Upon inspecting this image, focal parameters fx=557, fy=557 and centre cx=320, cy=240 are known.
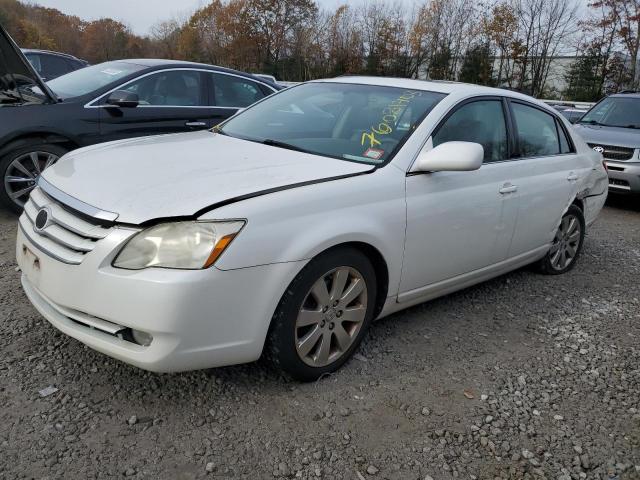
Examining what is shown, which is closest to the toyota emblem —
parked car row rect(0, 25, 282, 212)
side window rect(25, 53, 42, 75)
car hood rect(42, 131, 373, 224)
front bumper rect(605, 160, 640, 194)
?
car hood rect(42, 131, 373, 224)

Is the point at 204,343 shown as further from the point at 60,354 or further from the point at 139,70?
the point at 139,70

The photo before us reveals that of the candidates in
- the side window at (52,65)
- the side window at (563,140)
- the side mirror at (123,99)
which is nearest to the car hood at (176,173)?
the side mirror at (123,99)

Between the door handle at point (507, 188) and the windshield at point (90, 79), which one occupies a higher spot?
the windshield at point (90, 79)

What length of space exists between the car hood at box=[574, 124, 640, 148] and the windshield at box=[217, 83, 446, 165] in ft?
17.5

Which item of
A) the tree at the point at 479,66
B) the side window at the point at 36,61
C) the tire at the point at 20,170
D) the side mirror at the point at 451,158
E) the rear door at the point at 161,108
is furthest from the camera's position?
the tree at the point at 479,66

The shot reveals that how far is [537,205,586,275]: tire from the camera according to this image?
15.6ft

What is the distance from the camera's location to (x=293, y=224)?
2539 millimetres

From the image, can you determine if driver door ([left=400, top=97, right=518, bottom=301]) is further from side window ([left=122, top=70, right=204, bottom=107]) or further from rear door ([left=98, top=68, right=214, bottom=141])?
side window ([left=122, top=70, right=204, bottom=107])

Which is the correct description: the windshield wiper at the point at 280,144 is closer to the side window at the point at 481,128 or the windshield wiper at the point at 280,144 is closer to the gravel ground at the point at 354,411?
the side window at the point at 481,128

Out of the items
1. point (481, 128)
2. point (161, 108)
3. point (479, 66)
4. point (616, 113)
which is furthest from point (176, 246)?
point (479, 66)

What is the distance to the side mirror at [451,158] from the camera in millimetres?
3074

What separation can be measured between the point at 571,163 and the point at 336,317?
280 cm

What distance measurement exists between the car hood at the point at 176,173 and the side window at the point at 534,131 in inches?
65.5

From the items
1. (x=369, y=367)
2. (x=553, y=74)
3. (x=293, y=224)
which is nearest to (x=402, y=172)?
(x=293, y=224)
